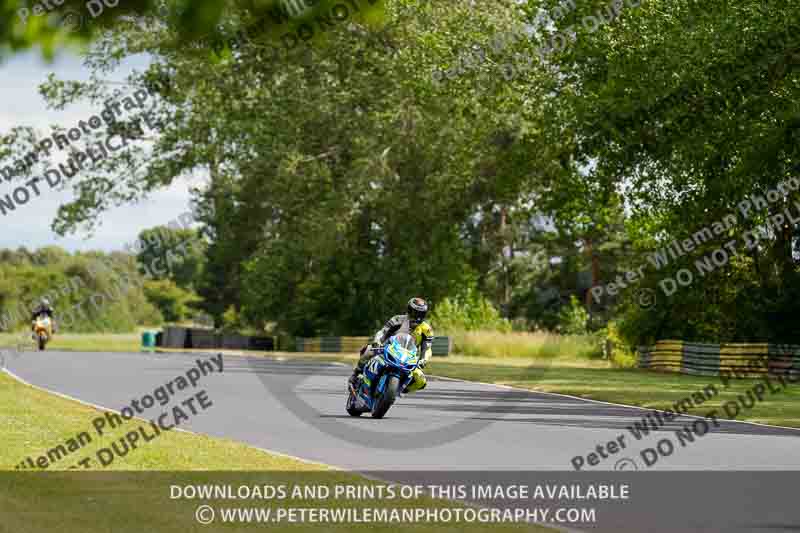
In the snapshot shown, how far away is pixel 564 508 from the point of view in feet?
33.7

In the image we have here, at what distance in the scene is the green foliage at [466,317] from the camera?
53.6 meters

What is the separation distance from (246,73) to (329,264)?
845 cm

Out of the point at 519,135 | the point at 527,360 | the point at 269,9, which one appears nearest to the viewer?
the point at 269,9

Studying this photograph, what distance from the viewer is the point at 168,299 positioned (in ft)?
493

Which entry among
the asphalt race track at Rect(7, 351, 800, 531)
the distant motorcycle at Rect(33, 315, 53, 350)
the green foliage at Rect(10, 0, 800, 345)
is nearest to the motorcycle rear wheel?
the asphalt race track at Rect(7, 351, 800, 531)

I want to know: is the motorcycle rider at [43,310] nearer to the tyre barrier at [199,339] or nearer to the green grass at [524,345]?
the green grass at [524,345]

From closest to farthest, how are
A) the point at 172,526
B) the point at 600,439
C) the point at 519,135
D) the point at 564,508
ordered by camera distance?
the point at 172,526 → the point at 564,508 → the point at 600,439 → the point at 519,135

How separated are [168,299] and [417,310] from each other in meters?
134

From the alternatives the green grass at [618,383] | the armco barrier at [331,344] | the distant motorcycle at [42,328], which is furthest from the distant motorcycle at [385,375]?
the armco barrier at [331,344]

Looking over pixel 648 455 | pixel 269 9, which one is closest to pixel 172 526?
pixel 269 9

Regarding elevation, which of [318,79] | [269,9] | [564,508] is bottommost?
[564,508]

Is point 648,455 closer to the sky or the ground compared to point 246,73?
closer to the ground

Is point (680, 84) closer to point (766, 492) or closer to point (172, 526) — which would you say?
point (766, 492)

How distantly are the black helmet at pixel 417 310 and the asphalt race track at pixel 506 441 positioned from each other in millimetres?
1333
